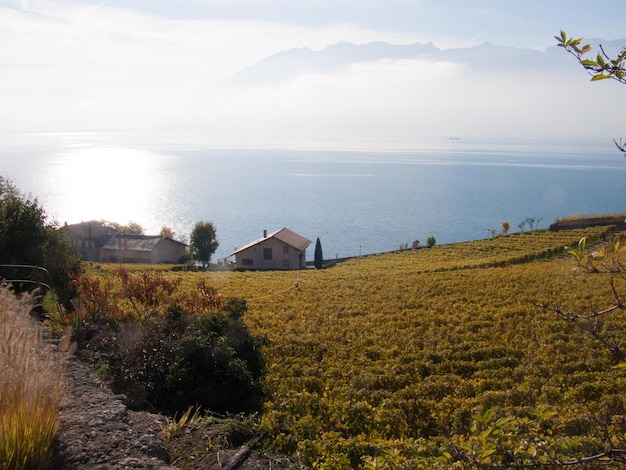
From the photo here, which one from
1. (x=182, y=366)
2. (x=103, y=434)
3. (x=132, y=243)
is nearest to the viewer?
(x=103, y=434)

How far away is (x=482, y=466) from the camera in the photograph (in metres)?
2.52

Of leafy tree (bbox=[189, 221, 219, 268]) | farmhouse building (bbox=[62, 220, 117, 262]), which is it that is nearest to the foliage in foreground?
leafy tree (bbox=[189, 221, 219, 268])

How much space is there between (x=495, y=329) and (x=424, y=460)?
8530 millimetres

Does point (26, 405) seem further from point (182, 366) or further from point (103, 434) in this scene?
point (182, 366)

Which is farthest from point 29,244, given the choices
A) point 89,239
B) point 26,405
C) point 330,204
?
point 330,204

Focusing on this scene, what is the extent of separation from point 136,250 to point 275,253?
50.2 ft

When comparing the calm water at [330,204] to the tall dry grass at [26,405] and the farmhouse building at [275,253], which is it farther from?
the tall dry grass at [26,405]

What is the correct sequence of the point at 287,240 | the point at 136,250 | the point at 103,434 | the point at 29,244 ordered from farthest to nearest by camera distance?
the point at 136,250 → the point at 287,240 → the point at 29,244 → the point at 103,434

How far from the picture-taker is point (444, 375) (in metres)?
9.84

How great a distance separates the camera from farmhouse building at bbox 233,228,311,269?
157ft

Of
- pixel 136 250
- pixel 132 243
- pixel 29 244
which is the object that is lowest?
pixel 136 250

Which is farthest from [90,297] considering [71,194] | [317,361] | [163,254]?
→ [71,194]

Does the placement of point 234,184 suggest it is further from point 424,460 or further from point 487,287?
point 424,460

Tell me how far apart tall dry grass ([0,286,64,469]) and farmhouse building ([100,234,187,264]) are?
50682 mm
